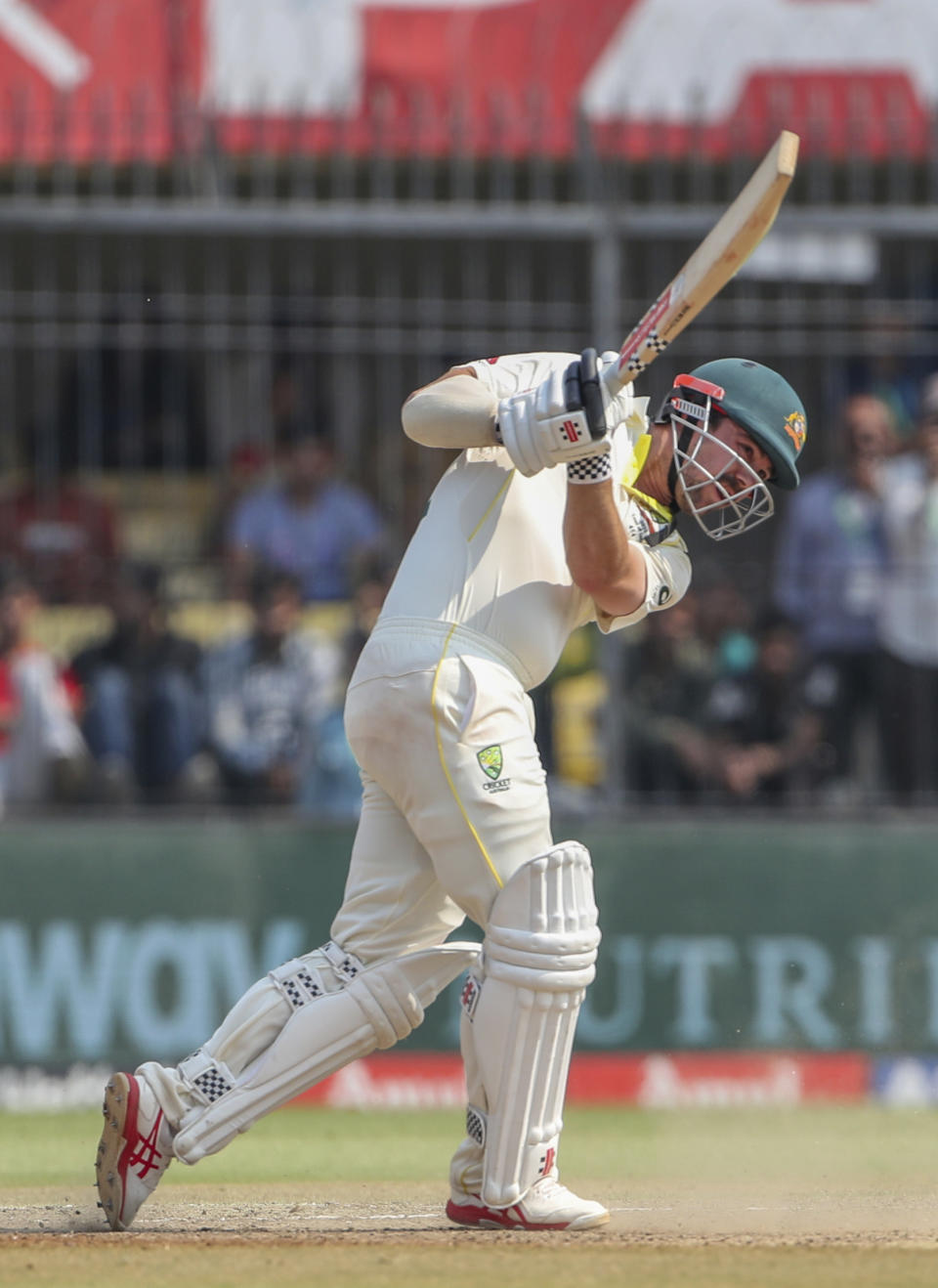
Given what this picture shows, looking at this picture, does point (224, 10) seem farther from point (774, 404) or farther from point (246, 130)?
point (774, 404)

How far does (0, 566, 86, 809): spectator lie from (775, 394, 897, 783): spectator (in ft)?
10.2

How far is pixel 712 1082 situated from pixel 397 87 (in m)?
5.51

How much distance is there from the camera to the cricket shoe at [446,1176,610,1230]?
4727 millimetres

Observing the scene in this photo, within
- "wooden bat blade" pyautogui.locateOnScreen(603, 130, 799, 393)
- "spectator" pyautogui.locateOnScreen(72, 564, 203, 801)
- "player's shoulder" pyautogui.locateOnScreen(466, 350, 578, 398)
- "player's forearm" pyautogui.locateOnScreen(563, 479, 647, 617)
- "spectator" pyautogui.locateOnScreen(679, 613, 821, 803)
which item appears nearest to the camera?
"wooden bat blade" pyautogui.locateOnScreen(603, 130, 799, 393)

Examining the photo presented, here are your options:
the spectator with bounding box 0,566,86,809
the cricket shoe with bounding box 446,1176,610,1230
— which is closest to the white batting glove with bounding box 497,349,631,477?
the cricket shoe with bounding box 446,1176,610,1230

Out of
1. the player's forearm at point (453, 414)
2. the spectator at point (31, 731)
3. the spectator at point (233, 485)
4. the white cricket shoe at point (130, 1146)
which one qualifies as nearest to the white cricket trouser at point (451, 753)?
the player's forearm at point (453, 414)

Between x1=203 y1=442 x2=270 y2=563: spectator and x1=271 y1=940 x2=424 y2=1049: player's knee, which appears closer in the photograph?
x1=271 y1=940 x2=424 y2=1049: player's knee

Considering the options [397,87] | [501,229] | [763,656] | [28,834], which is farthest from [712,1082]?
[397,87]

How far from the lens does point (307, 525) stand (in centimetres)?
899

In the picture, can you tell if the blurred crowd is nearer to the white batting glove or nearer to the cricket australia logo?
the cricket australia logo

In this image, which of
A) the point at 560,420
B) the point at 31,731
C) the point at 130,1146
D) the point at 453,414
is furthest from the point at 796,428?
the point at 31,731

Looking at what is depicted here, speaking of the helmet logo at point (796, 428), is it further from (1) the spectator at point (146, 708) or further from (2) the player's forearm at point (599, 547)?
(1) the spectator at point (146, 708)

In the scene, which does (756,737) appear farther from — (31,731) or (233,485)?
(31,731)

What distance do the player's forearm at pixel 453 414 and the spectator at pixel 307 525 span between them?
405cm
